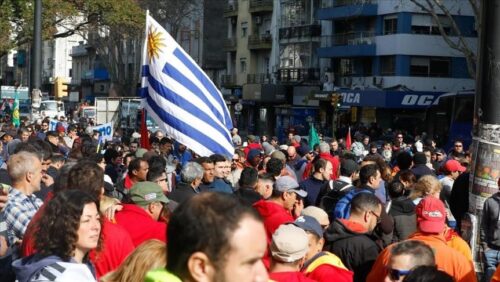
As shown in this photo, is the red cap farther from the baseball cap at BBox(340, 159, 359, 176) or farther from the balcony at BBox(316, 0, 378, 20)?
the balcony at BBox(316, 0, 378, 20)

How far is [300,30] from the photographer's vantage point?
2205 inches

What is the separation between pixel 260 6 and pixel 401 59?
15.9 m

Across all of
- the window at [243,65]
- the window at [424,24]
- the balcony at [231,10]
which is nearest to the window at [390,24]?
the window at [424,24]

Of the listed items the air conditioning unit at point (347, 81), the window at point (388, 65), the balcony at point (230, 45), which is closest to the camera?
the window at point (388, 65)

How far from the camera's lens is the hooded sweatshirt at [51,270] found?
4031mm

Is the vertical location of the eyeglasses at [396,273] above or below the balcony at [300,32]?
below

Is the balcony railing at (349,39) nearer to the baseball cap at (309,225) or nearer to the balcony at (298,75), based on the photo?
the balcony at (298,75)

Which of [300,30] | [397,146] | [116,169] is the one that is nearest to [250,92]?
[300,30]

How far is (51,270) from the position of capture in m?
4.07

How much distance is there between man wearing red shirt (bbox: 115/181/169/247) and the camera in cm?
619

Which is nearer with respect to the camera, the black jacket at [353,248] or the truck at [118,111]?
the black jacket at [353,248]

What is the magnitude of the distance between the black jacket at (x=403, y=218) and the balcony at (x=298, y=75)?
4667cm

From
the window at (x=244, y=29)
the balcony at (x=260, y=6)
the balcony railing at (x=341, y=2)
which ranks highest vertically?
the balcony at (x=260, y=6)

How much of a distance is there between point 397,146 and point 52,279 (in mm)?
16545
